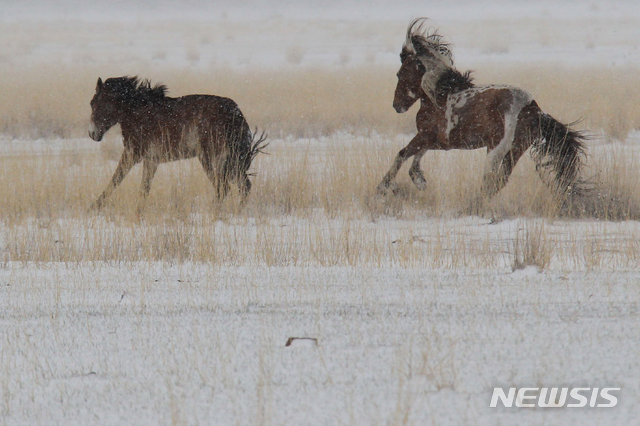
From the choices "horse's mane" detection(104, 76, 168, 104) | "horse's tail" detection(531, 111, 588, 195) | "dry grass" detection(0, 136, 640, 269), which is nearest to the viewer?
"dry grass" detection(0, 136, 640, 269)

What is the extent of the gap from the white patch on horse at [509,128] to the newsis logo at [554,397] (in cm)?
464

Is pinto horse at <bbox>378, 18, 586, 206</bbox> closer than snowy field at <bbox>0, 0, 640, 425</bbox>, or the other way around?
snowy field at <bbox>0, 0, 640, 425</bbox>

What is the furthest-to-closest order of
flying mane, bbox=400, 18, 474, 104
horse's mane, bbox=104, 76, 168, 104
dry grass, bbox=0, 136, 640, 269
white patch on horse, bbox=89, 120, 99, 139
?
1. white patch on horse, bbox=89, 120, 99, 139
2. horse's mane, bbox=104, 76, 168, 104
3. flying mane, bbox=400, 18, 474, 104
4. dry grass, bbox=0, 136, 640, 269

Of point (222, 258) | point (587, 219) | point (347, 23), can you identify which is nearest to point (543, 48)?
point (347, 23)

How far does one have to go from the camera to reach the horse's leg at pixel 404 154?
7293mm

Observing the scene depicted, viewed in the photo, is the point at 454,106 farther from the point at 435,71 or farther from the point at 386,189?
the point at 386,189

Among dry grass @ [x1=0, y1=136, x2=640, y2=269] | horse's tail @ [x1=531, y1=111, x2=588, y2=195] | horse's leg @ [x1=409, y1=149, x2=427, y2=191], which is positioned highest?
horse's tail @ [x1=531, y1=111, x2=588, y2=195]

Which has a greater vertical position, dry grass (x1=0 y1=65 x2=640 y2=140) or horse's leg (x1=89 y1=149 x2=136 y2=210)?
dry grass (x1=0 y1=65 x2=640 y2=140)

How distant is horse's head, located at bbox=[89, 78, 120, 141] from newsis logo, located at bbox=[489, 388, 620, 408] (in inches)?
239

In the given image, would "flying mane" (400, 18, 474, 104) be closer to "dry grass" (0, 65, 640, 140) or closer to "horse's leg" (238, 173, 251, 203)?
"horse's leg" (238, 173, 251, 203)

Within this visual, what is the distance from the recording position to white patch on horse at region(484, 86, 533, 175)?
686cm

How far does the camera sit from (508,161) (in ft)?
23.0

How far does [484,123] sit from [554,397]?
477 cm

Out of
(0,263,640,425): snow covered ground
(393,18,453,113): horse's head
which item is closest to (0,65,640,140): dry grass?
(393,18,453,113): horse's head
